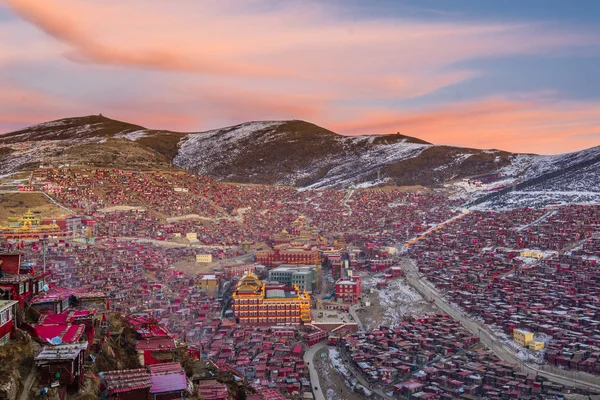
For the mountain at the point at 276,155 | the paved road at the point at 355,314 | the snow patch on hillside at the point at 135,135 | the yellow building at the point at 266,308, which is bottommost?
the paved road at the point at 355,314

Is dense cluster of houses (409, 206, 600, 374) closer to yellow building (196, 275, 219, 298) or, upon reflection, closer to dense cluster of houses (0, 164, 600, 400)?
dense cluster of houses (0, 164, 600, 400)

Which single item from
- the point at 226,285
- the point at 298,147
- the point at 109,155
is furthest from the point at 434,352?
the point at 298,147

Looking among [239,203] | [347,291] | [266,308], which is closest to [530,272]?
[347,291]

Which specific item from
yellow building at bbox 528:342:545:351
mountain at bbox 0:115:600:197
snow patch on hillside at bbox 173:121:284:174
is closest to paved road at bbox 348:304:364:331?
yellow building at bbox 528:342:545:351

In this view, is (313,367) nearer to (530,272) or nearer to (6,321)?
(6,321)

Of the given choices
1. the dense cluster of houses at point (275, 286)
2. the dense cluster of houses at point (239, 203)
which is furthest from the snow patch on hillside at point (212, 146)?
the dense cluster of houses at point (275, 286)

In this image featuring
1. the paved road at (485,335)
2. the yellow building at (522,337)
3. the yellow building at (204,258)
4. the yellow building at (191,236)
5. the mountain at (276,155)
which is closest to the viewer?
the paved road at (485,335)

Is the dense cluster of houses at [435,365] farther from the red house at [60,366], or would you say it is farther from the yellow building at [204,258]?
the yellow building at [204,258]

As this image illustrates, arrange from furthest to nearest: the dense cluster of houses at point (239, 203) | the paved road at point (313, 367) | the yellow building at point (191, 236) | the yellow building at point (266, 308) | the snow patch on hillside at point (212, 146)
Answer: the snow patch on hillside at point (212, 146) → the dense cluster of houses at point (239, 203) → the yellow building at point (191, 236) → the yellow building at point (266, 308) → the paved road at point (313, 367)
